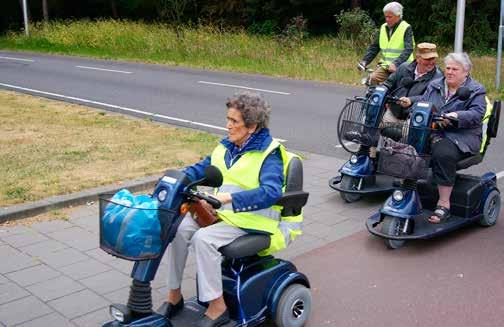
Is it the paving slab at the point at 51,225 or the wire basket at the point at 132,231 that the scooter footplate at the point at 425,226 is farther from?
the paving slab at the point at 51,225

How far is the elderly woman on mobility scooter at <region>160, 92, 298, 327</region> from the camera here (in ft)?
12.4

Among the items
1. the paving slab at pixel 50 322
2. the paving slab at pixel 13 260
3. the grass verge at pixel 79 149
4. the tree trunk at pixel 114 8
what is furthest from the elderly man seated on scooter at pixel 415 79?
the tree trunk at pixel 114 8

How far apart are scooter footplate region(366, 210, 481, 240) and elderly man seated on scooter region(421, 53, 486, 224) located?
0.07m

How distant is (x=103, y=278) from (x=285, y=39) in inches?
795

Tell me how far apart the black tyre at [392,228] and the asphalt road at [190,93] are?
2.83 metres

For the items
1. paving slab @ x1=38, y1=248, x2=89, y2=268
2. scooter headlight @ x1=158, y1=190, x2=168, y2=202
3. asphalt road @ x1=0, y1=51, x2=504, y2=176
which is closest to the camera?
scooter headlight @ x1=158, y1=190, x2=168, y2=202

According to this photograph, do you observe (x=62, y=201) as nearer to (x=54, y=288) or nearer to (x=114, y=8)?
(x=54, y=288)

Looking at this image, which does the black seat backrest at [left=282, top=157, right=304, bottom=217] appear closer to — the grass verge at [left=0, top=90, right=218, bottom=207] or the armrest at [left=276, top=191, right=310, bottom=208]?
the armrest at [left=276, top=191, right=310, bottom=208]

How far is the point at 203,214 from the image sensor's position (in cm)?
397

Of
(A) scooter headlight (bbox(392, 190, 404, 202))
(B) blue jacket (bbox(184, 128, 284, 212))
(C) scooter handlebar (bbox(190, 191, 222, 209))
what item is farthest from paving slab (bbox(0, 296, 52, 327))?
(A) scooter headlight (bbox(392, 190, 404, 202))

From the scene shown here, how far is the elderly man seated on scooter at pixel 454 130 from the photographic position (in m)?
5.64

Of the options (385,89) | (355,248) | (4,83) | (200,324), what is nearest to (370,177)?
(385,89)

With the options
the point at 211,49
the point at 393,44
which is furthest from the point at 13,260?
the point at 211,49

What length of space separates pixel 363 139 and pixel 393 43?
8.95ft
